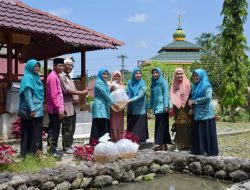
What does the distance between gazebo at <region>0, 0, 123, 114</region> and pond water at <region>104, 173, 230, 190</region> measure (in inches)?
169

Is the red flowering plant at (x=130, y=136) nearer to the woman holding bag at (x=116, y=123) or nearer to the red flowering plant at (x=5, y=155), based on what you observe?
the woman holding bag at (x=116, y=123)

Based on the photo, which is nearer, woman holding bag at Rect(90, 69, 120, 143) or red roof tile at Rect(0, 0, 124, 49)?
woman holding bag at Rect(90, 69, 120, 143)

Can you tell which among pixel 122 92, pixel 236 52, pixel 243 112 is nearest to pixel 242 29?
pixel 236 52

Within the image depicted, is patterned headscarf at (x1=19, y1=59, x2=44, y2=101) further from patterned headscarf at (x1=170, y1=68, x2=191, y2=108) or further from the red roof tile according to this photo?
the red roof tile

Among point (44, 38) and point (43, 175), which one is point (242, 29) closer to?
point (44, 38)

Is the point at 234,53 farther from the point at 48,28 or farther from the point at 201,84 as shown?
the point at 201,84

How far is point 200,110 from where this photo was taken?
649cm

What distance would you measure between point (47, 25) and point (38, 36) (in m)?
0.73

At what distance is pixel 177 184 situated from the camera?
5637 mm

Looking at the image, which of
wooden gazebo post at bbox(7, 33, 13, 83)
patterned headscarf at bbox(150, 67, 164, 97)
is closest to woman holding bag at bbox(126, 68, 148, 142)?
patterned headscarf at bbox(150, 67, 164, 97)

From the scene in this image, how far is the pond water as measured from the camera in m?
5.45

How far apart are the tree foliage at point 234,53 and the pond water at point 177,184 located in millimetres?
11396

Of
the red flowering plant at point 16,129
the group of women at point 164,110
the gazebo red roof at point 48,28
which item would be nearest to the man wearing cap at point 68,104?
the group of women at point 164,110

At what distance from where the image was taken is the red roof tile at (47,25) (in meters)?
8.72
